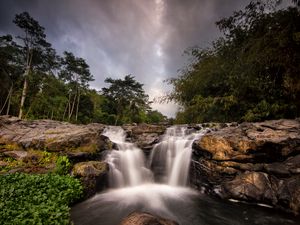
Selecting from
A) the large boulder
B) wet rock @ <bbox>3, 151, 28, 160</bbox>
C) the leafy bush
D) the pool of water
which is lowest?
the pool of water

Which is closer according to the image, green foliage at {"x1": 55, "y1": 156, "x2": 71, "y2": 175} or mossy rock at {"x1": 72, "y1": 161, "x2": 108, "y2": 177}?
mossy rock at {"x1": 72, "y1": 161, "x2": 108, "y2": 177}

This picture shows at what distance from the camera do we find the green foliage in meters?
7.50

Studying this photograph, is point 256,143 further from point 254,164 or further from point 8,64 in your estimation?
point 8,64

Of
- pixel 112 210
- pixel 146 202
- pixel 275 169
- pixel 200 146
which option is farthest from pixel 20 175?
pixel 275 169

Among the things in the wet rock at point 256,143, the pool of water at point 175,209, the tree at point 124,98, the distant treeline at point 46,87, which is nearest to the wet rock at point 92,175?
the pool of water at point 175,209

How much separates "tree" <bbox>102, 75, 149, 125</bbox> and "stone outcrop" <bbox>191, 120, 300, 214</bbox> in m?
28.8

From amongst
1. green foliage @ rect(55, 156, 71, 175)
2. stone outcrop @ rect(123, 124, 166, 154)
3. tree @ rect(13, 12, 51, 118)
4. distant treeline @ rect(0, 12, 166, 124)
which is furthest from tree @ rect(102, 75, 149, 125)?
green foliage @ rect(55, 156, 71, 175)

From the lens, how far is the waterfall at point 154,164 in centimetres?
891

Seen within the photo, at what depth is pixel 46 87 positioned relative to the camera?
25.3m

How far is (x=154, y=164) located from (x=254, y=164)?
461cm

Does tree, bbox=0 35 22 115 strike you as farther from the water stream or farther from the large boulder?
the water stream

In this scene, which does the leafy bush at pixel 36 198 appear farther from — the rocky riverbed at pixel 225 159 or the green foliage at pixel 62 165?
the rocky riverbed at pixel 225 159

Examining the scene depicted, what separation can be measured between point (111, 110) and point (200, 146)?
29.5 m

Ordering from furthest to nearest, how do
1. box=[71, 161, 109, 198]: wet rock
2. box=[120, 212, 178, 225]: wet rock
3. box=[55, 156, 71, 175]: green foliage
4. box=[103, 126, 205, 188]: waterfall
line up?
1. box=[103, 126, 205, 188]: waterfall
2. box=[55, 156, 71, 175]: green foliage
3. box=[71, 161, 109, 198]: wet rock
4. box=[120, 212, 178, 225]: wet rock
